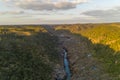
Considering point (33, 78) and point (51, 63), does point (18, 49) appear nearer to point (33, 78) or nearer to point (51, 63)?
point (51, 63)

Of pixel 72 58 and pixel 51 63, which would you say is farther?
pixel 72 58

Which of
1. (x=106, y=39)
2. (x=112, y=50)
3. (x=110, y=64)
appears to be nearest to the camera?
(x=110, y=64)

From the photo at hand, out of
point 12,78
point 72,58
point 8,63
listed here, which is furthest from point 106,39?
point 12,78

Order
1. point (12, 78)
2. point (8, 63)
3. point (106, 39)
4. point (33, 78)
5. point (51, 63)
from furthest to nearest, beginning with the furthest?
point (106, 39) < point (51, 63) < point (8, 63) < point (33, 78) < point (12, 78)

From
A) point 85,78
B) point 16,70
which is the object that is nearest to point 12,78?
point 16,70

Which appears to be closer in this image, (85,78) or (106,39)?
(85,78)

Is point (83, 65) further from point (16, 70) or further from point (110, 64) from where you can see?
point (16, 70)

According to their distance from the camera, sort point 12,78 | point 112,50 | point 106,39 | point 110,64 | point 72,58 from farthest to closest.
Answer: point 106,39 < point 72,58 < point 112,50 < point 110,64 < point 12,78

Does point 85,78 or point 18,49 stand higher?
point 18,49

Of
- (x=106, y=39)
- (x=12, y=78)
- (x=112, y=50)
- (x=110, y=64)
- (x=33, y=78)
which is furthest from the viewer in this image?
(x=106, y=39)
